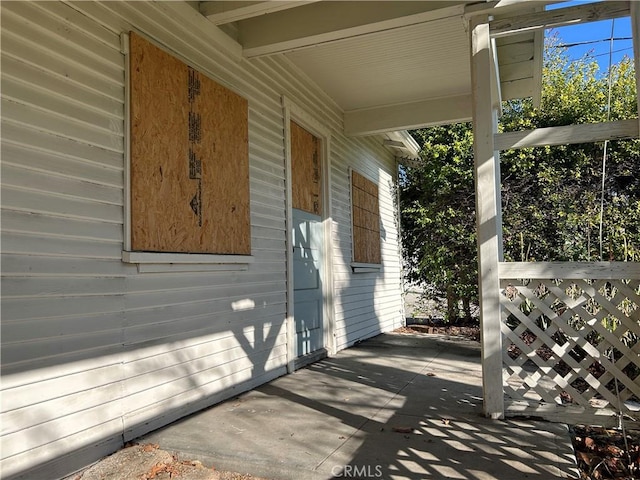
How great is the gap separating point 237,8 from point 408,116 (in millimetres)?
3466

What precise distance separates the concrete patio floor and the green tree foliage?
3975 mm

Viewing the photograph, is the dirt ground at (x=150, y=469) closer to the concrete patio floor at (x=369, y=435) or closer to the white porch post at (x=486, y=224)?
the concrete patio floor at (x=369, y=435)

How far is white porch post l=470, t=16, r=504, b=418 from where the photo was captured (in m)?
3.19

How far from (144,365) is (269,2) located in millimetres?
2673

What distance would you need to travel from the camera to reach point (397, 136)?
796cm

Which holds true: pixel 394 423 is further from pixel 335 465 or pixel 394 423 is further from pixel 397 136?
pixel 397 136

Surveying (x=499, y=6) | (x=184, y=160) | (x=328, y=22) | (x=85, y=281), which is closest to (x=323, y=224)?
(x=328, y=22)

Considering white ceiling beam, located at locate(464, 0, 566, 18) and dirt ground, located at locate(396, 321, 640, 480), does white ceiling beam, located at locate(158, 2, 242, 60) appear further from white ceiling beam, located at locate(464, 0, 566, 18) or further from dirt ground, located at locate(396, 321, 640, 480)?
dirt ground, located at locate(396, 321, 640, 480)

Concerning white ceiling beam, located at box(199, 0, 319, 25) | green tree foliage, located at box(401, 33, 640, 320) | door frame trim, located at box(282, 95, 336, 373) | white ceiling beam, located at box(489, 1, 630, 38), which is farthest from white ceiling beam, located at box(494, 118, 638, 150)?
green tree foliage, located at box(401, 33, 640, 320)

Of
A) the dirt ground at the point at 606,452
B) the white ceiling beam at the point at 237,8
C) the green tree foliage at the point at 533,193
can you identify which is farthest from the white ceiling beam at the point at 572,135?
the green tree foliage at the point at 533,193

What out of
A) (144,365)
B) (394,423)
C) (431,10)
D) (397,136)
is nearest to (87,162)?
(144,365)

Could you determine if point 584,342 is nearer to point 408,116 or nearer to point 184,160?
point 184,160

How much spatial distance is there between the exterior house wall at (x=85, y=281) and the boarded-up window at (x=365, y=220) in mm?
3268

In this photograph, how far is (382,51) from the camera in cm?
475
